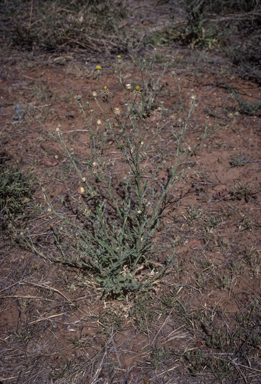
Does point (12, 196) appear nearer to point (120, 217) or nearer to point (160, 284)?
point (120, 217)

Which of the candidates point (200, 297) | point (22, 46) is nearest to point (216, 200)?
point (200, 297)

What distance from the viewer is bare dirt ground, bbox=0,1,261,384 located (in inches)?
69.1

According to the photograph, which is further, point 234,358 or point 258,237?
point 258,237

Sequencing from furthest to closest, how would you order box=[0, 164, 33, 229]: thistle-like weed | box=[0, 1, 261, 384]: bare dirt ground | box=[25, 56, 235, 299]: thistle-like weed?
box=[0, 164, 33, 229]: thistle-like weed < box=[25, 56, 235, 299]: thistle-like weed < box=[0, 1, 261, 384]: bare dirt ground

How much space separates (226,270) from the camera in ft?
7.15

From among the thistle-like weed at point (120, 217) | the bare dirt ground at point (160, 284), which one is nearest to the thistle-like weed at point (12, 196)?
the bare dirt ground at point (160, 284)

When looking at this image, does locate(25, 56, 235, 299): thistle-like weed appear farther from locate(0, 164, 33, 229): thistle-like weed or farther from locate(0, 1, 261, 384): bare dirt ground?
locate(0, 164, 33, 229): thistle-like weed

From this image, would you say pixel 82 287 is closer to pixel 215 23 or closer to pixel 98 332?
pixel 98 332

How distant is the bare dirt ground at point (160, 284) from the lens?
1754mm

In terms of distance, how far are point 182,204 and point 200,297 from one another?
864 millimetres

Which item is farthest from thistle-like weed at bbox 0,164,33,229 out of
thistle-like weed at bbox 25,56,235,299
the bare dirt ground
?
thistle-like weed at bbox 25,56,235,299

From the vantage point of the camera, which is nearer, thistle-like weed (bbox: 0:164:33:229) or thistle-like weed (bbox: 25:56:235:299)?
thistle-like weed (bbox: 25:56:235:299)

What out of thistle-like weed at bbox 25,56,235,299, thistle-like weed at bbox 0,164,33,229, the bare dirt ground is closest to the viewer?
the bare dirt ground

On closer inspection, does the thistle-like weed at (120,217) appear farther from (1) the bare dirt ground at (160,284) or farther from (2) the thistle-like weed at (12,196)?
(2) the thistle-like weed at (12,196)
